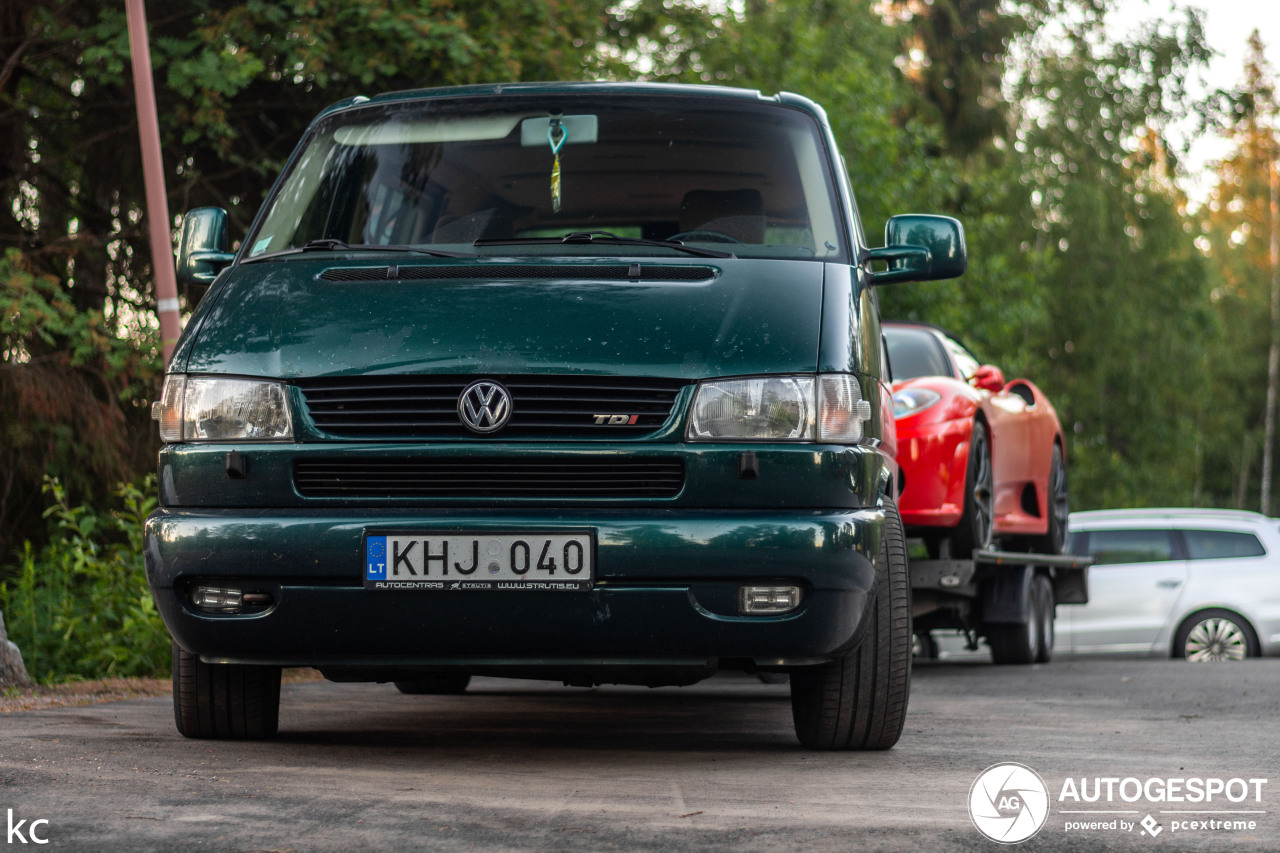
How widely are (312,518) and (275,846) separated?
1.11m

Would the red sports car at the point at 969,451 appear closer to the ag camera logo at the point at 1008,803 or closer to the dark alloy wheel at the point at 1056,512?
the dark alloy wheel at the point at 1056,512

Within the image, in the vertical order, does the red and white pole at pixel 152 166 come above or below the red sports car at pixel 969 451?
above

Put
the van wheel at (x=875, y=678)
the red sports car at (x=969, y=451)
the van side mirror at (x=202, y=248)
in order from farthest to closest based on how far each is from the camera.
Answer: the red sports car at (x=969, y=451) → the van side mirror at (x=202, y=248) → the van wheel at (x=875, y=678)

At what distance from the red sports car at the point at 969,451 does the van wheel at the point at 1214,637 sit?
5126 mm

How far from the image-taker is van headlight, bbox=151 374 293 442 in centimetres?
434

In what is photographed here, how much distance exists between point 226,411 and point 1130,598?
1327cm

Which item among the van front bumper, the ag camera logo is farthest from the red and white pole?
the ag camera logo

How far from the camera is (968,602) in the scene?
34.8 ft

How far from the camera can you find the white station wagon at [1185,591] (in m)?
15.6

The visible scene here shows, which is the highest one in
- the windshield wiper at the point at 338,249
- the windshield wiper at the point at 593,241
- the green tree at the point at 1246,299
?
the windshield wiper at the point at 593,241

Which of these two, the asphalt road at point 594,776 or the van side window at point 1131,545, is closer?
the asphalt road at point 594,776

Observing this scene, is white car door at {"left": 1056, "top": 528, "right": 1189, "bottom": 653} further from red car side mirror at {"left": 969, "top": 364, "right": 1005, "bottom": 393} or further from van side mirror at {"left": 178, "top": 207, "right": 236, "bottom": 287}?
van side mirror at {"left": 178, "top": 207, "right": 236, "bottom": 287}

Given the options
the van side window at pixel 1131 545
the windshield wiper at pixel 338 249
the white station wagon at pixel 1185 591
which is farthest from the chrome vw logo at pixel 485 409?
the van side window at pixel 1131 545

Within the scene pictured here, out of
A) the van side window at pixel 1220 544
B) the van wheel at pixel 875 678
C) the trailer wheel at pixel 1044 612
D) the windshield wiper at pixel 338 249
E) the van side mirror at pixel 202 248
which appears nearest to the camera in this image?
the van wheel at pixel 875 678
